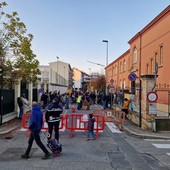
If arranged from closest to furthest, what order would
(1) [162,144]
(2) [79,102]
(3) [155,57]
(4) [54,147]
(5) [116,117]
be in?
(4) [54,147] < (1) [162,144] < (5) [116,117] < (2) [79,102] < (3) [155,57]

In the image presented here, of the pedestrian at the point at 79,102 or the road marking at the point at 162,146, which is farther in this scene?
the pedestrian at the point at 79,102

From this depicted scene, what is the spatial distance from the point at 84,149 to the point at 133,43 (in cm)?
3173

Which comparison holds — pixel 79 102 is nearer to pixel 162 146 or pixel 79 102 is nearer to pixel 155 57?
pixel 155 57

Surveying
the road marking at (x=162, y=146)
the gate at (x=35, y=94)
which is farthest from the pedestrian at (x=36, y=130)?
the gate at (x=35, y=94)

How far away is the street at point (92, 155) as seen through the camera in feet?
22.1

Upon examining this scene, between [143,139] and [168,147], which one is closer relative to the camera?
[168,147]

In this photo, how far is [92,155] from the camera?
7.86 meters

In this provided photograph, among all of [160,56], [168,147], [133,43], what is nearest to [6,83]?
[168,147]

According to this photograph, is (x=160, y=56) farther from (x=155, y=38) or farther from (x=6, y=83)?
(x=6, y=83)

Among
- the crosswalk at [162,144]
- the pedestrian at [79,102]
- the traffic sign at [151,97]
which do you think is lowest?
the crosswalk at [162,144]

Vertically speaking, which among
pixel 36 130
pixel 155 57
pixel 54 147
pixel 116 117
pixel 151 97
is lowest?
pixel 54 147

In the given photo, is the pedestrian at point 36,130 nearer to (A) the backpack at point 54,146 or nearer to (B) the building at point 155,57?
(A) the backpack at point 54,146

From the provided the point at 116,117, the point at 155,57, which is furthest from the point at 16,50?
the point at 155,57

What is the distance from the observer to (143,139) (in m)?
11.3
